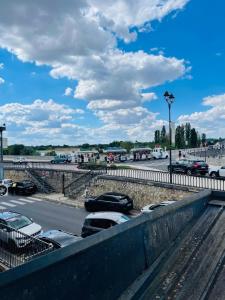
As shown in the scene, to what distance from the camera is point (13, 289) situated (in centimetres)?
234

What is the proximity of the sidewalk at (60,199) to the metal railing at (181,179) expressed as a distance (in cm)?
443

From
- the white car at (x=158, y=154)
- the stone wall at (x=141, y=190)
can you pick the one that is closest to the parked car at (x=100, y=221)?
the stone wall at (x=141, y=190)

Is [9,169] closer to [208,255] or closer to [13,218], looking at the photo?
[13,218]

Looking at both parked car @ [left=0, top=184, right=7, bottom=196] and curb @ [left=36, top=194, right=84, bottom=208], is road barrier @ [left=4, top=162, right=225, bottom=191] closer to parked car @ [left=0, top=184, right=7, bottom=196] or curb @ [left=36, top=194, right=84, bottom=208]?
curb @ [left=36, top=194, right=84, bottom=208]

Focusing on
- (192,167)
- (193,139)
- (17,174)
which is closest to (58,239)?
(192,167)

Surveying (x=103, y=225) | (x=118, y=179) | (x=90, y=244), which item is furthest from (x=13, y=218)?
(x=90, y=244)

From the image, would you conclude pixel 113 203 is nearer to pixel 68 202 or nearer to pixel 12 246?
pixel 68 202

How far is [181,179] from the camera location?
24359mm

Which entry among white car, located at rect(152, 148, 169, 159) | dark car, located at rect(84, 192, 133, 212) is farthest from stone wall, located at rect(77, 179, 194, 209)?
white car, located at rect(152, 148, 169, 159)

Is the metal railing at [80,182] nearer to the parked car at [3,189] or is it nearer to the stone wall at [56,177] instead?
the stone wall at [56,177]

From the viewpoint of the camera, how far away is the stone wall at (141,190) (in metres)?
22.5

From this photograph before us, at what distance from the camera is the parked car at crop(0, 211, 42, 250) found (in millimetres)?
13200

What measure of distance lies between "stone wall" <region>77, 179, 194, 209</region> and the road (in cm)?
337

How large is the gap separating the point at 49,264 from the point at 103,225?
14917 millimetres
